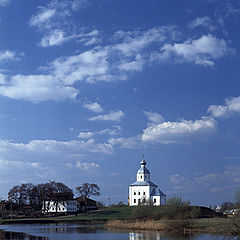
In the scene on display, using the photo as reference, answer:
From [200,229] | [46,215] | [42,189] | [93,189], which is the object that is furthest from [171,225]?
[93,189]

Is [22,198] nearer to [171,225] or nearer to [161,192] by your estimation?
[161,192]

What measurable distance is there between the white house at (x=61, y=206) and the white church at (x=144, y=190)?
17.8m

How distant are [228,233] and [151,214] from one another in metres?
27.0

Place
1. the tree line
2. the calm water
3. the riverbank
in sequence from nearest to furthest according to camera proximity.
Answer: the calm water
the riverbank
the tree line

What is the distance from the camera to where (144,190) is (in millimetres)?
124625

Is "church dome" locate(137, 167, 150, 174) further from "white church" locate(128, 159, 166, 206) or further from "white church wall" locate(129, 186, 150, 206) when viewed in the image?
"white church wall" locate(129, 186, 150, 206)

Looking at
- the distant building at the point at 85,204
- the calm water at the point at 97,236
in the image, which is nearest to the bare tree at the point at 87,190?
the distant building at the point at 85,204

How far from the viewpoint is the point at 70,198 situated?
121938 mm

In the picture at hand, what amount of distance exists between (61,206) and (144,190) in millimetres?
26080

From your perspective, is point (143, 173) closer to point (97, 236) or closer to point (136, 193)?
point (136, 193)

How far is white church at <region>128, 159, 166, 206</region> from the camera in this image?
404 feet

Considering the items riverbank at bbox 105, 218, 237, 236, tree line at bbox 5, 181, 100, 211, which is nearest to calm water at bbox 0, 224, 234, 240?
riverbank at bbox 105, 218, 237, 236

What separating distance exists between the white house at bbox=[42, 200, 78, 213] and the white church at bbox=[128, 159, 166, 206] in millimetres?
17838

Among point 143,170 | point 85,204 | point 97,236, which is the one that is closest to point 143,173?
point 143,170
